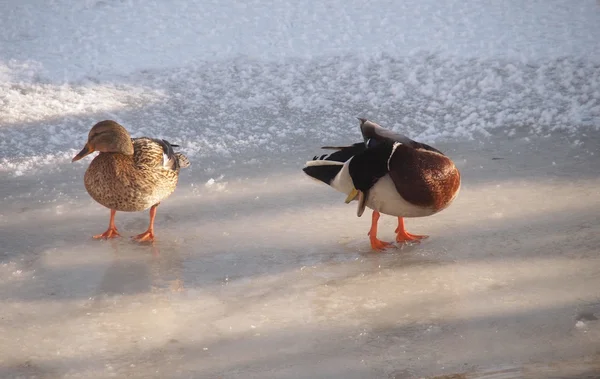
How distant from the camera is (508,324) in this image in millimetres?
3291

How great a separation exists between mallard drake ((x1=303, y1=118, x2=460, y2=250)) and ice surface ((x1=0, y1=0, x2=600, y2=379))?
0.26 metres

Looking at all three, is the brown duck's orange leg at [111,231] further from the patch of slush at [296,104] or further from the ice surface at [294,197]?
the patch of slush at [296,104]

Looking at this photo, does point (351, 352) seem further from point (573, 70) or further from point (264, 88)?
point (573, 70)

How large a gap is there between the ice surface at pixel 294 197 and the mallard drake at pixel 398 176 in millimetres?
263

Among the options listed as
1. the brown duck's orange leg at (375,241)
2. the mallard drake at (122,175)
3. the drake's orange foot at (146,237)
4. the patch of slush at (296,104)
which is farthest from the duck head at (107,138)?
the brown duck's orange leg at (375,241)

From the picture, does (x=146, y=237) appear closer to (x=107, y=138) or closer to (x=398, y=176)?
(x=107, y=138)

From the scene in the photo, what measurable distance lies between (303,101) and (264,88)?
0.34 meters

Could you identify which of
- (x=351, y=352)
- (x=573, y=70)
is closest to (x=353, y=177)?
(x=351, y=352)

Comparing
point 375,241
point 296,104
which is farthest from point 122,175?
point 296,104

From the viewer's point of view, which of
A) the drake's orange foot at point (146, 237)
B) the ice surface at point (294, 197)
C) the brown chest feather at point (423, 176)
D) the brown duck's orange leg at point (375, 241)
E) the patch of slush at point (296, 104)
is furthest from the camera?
Result: the patch of slush at point (296, 104)

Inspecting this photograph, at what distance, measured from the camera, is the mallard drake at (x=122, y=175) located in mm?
4074

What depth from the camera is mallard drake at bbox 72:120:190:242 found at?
4.07 m

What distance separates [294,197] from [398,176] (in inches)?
36.8

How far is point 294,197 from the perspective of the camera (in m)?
4.58
